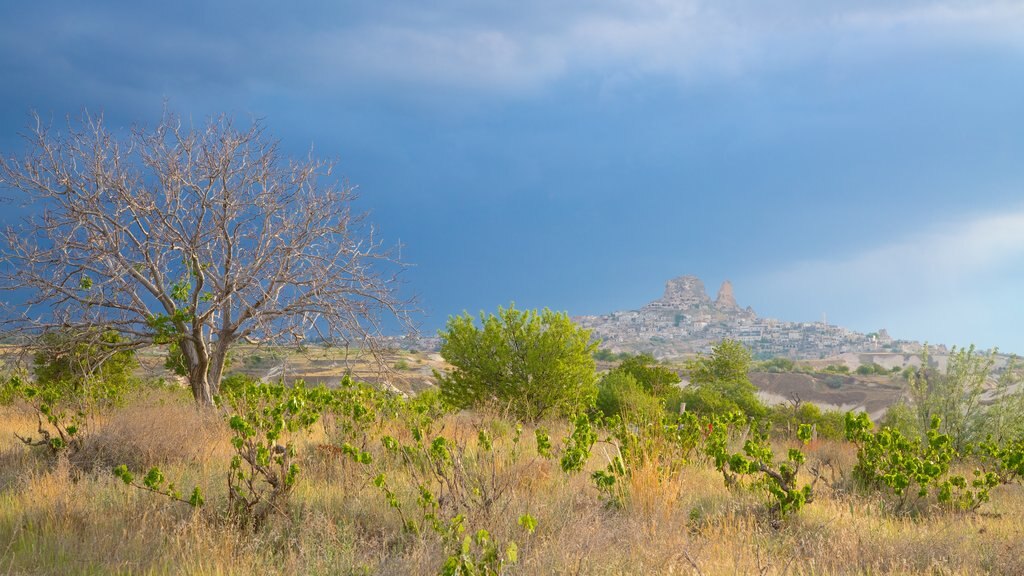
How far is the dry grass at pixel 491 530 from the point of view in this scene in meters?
4.66

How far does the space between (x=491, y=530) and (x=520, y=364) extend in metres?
12.0

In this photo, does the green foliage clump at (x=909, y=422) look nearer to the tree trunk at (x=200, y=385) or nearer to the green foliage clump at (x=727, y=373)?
the tree trunk at (x=200, y=385)

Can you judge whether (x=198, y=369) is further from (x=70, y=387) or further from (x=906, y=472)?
(x=906, y=472)

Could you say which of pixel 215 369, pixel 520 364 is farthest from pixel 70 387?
pixel 520 364

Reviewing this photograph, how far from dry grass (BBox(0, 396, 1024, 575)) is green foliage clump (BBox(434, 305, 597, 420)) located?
866 centimetres

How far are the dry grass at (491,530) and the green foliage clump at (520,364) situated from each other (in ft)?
28.4

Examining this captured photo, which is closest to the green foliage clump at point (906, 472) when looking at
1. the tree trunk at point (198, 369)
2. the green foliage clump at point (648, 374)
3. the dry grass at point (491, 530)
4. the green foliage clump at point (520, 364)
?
the dry grass at point (491, 530)

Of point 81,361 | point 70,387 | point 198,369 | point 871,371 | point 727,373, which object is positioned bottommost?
point 70,387

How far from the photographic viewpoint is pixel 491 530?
16.2 ft

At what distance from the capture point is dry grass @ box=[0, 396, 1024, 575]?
183 inches

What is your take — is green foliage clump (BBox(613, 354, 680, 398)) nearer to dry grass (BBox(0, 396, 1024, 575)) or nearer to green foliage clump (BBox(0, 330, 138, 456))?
green foliage clump (BBox(0, 330, 138, 456))

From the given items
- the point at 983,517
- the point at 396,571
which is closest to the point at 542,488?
the point at 396,571

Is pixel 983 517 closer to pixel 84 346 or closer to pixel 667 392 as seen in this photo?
pixel 84 346

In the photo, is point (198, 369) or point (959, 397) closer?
point (198, 369)
